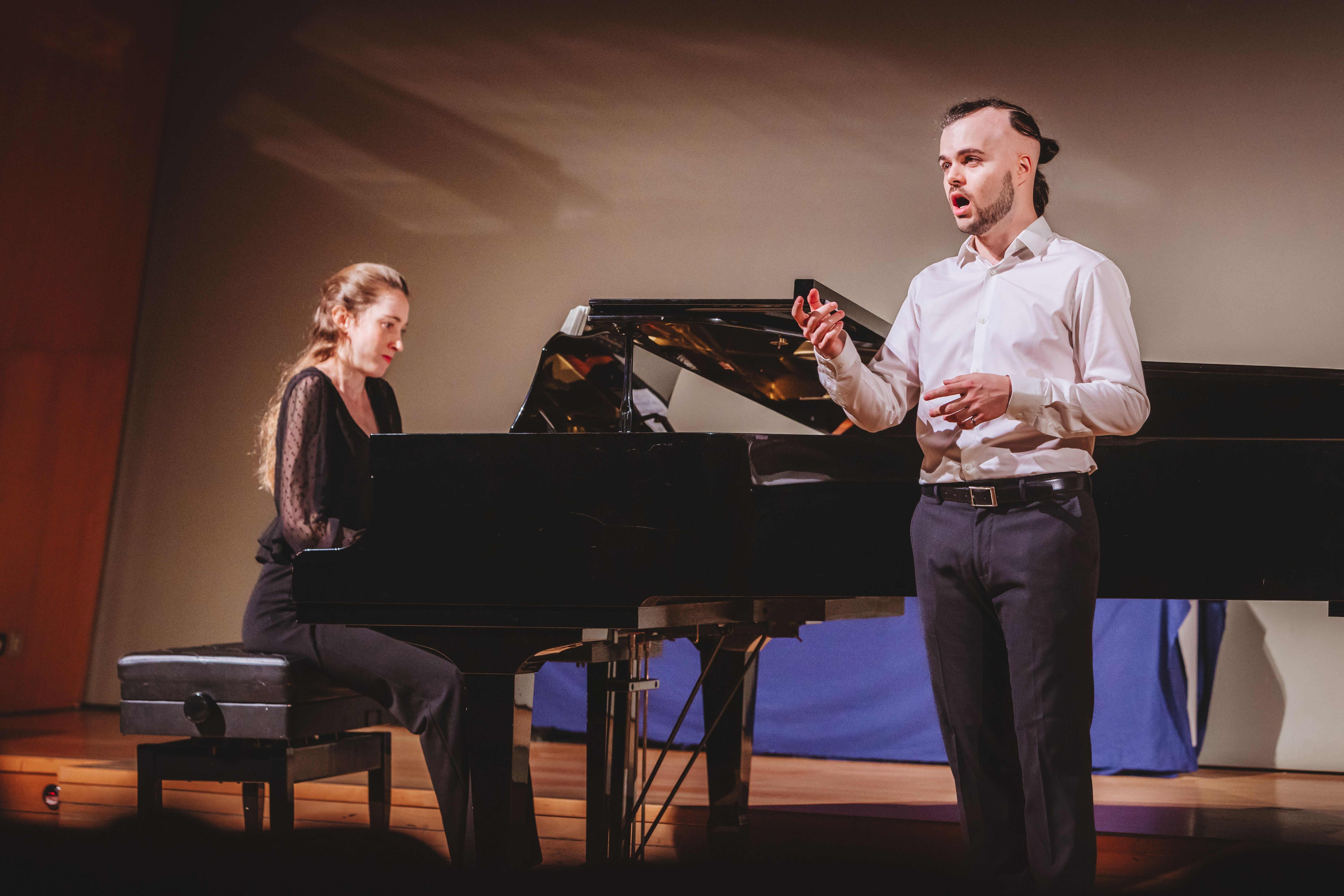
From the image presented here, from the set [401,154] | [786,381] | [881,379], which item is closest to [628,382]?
[786,381]

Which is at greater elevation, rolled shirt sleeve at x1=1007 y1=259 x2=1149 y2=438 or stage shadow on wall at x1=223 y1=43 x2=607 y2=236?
stage shadow on wall at x1=223 y1=43 x2=607 y2=236

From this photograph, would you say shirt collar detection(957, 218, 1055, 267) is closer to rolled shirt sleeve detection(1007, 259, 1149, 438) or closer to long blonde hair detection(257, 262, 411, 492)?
rolled shirt sleeve detection(1007, 259, 1149, 438)

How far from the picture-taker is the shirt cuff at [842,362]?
1607mm

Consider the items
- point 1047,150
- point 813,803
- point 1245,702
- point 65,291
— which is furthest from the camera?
point 65,291

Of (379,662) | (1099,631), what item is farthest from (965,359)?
(1099,631)

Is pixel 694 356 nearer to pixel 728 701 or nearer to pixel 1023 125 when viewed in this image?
pixel 728 701

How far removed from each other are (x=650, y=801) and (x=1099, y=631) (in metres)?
1.73

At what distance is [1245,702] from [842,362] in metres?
3.22

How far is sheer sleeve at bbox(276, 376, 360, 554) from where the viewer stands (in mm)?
2441

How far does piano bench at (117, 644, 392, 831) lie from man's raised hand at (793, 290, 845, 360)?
1405mm

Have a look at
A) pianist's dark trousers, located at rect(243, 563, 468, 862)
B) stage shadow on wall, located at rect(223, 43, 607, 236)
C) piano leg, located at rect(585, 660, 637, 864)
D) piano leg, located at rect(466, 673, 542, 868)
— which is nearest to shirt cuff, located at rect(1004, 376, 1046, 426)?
piano leg, located at rect(466, 673, 542, 868)

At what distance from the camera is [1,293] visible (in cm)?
452

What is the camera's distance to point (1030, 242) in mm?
1635

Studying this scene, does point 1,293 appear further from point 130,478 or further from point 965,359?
point 965,359
